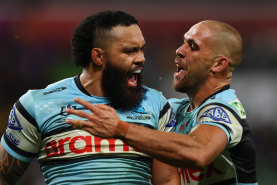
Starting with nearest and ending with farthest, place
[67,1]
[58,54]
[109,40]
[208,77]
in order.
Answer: [109,40] → [208,77] → [58,54] → [67,1]

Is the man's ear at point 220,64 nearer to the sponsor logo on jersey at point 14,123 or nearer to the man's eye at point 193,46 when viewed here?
the man's eye at point 193,46

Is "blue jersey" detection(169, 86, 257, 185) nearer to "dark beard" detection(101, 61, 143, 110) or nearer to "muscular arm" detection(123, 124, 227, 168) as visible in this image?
"muscular arm" detection(123, 124, 227, 168)

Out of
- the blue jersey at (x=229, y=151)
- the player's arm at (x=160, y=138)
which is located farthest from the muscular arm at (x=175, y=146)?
the blue jersey at (x=229, y=151)

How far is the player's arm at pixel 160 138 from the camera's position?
2650 millimetres

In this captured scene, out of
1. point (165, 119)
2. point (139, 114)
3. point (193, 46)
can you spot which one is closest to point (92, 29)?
point (139, 114)

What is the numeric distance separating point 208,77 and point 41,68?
4682mm

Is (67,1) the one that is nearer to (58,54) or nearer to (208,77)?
(58,54)

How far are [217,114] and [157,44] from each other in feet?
18.1

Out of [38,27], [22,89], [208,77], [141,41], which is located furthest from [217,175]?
[38,27]

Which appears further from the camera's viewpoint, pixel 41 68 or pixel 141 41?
pixel 41 68

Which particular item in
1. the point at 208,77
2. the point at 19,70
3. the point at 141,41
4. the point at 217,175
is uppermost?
the point at 141,41

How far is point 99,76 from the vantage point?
132 inches

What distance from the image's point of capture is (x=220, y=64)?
3768 mm

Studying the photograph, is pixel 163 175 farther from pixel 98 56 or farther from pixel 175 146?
pixel 98 56
